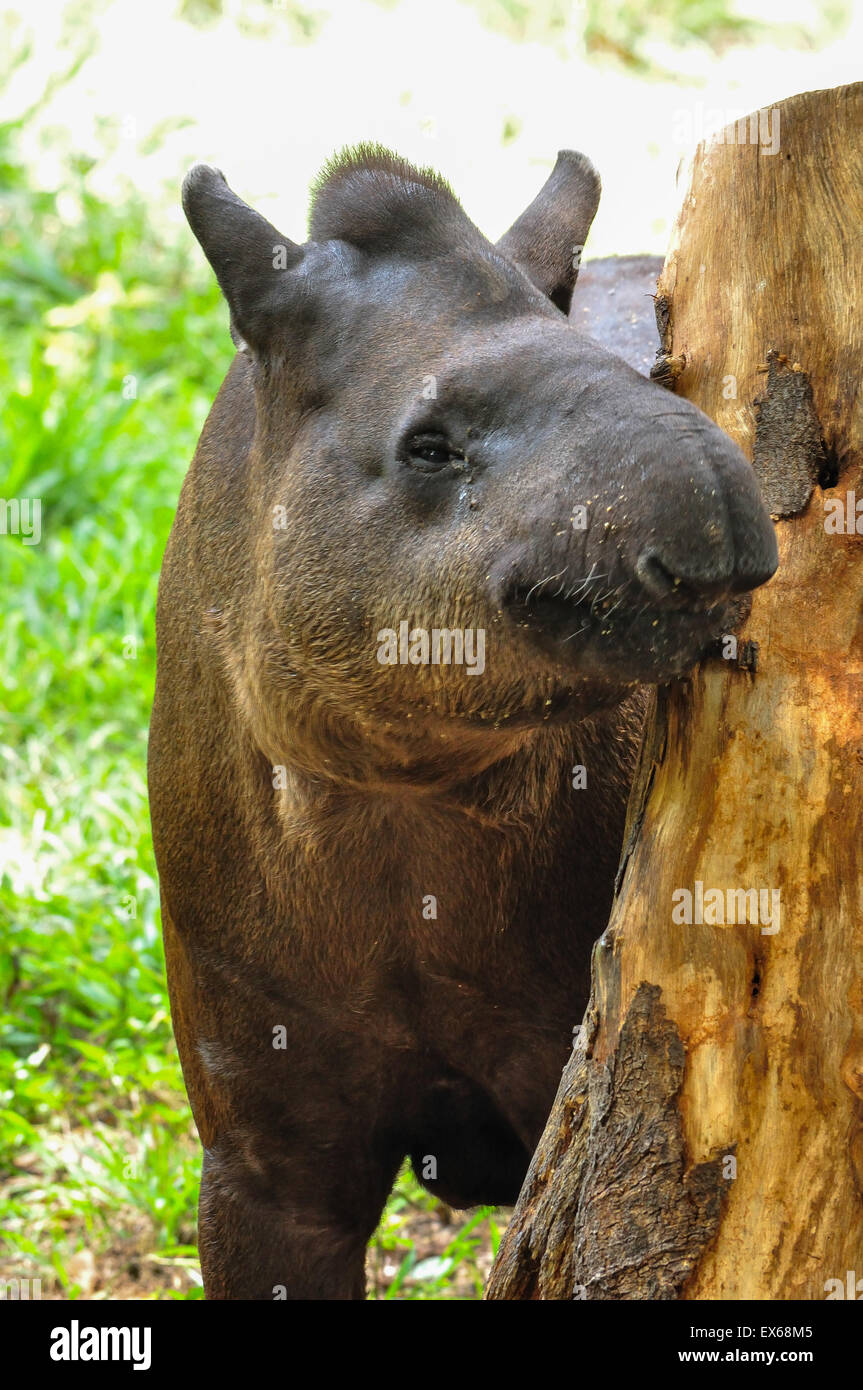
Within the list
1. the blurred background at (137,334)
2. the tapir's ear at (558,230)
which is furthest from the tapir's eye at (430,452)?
the blurred background at (137,334)

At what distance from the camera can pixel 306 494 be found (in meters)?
3.48

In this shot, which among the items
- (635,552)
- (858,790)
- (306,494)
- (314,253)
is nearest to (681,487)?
(635,552)

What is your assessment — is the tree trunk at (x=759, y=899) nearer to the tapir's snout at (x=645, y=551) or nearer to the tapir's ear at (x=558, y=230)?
the tapir's snout at (x=645, y=551)

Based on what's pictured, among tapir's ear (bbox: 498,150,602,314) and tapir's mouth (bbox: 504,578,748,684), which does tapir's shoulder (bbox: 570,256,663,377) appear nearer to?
tapir's ear (bbox: 498,150,602,314)

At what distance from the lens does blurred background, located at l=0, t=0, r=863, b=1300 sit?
5715mm

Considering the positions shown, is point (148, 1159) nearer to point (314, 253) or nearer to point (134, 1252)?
point (134, 1252)

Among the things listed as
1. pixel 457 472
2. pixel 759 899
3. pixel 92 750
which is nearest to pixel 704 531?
pixel 457 472

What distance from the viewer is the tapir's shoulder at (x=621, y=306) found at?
188 inches

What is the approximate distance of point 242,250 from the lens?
3643mm

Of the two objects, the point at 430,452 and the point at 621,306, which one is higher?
the point at 621,306

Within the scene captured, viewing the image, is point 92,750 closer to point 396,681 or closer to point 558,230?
point 558,230

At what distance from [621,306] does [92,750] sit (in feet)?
11.2

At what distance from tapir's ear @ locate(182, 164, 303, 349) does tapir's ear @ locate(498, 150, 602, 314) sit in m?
0.52

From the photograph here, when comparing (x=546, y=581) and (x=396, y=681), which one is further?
(x=396, y=681)
